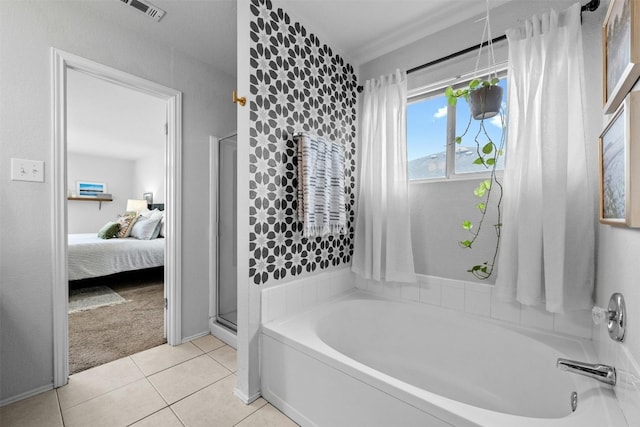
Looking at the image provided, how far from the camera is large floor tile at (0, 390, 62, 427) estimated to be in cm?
139

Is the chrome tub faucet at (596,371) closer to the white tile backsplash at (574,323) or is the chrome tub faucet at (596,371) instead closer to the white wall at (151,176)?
the white tile backsplash at (574,323)

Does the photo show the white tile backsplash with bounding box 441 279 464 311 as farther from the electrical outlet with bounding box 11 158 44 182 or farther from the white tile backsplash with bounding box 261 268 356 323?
the electrical outlet with bounding box 11 158 44 182

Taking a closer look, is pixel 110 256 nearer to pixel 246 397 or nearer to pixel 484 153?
pixel 246 397

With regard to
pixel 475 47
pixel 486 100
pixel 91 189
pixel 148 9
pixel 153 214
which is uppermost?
pixel 148 9

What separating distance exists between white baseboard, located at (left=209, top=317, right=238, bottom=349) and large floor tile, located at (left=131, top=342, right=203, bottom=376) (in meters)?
0.21

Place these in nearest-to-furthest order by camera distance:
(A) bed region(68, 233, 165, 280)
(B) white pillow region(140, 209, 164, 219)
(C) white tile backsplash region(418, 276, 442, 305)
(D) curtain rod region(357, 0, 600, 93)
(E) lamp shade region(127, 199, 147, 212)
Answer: (D) curtain rod region(357, 0, 600, 93) < (C) white tile backsplash region(418, 276, 442, 305) < (A) bed region(68, 233, 165, 280) < (B) white pillow region(140, 209, 164, 219) < (E) lamp shade region(127, 199, 147, 212)

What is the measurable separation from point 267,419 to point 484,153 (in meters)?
1.94

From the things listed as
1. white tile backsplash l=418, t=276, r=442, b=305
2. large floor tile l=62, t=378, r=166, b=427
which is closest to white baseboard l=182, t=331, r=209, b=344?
large floor tile l=62, t=378, r=166, b=427

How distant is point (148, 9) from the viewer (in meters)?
1.77

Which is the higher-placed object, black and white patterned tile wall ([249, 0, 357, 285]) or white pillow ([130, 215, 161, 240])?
black and white patterned tile wall ([249, 0, 357, 285])

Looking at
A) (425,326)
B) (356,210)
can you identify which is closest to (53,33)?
(356,210)

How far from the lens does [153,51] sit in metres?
2.09

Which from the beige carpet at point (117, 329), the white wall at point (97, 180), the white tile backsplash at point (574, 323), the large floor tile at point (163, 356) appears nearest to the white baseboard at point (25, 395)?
the beige carpet at point (117, 329)

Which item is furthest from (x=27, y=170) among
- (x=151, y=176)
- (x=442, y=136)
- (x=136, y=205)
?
(x=151, y=176)
